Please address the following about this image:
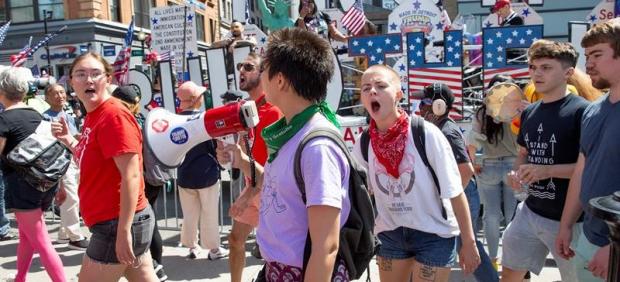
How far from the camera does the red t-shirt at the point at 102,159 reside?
112 inches

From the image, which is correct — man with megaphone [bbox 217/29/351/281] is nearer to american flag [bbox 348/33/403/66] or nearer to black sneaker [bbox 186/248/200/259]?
black sneaker [bbox 186/248/200/259]

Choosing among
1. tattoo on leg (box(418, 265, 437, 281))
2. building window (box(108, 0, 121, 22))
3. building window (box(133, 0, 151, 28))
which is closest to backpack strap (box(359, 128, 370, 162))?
tattoo on leg (box(418, 265, 437, 281))

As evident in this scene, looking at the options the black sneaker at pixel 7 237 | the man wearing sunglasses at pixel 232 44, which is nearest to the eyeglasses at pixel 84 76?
the black sneaker at pixel 7 237

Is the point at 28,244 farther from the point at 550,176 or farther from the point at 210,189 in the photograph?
the point at 550,176

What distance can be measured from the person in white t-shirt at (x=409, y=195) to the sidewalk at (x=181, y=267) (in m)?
1.86

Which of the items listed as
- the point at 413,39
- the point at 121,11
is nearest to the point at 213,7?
the point at 121,11

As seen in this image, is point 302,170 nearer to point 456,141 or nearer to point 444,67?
point 456,141

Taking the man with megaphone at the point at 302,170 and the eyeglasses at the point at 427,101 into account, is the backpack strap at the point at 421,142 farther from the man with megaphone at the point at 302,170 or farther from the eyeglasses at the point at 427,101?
the eyeglasses at the point at 427,101

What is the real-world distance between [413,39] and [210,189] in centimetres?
288

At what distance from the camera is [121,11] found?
2694 centimetres

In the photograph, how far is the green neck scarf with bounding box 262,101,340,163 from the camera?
79.0 inches

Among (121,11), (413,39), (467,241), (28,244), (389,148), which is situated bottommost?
(28,244)

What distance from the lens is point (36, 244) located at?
3.97m

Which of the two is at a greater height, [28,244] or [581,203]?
[581,203]
